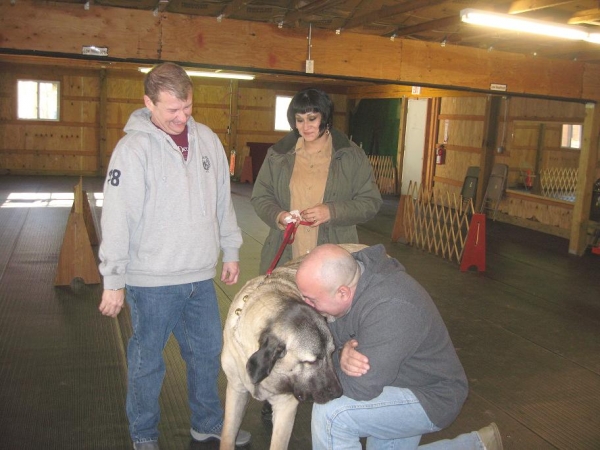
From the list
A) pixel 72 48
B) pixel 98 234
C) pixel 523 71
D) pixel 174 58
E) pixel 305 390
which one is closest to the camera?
pixel 305 390

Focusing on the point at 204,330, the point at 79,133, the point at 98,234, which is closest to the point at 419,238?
the point at 98,234

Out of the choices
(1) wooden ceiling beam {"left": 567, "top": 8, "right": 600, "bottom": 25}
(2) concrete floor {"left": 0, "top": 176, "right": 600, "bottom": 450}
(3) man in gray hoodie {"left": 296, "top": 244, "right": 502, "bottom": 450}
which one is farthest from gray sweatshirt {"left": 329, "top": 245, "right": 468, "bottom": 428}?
(1) wooden ceiling beam {"left": 567, "top": 8, "right": 600, "bottom": 25}

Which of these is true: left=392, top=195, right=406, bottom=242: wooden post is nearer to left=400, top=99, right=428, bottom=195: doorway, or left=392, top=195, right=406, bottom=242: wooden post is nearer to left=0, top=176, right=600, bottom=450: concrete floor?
left=0, top=176, right=600, bottom=450: concrete floor

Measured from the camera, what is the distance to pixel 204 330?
2.70 m

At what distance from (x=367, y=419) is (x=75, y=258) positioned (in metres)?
4.36

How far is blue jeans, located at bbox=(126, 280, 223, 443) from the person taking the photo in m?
2.52

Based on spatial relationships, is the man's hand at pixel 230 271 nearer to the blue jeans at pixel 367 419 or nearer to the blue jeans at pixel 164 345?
the blue jeans at pixel 164 345

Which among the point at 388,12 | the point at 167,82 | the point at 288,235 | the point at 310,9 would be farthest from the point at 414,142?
the point at 167,82

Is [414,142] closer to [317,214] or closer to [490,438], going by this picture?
[317,214]

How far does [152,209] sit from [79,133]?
14.3 metres

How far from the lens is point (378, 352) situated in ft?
6.55

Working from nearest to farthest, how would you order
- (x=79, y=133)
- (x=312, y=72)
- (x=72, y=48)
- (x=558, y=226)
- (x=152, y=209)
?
(x=152, y=209)
(x=72, y=48)
(x=312, y=72)
(x=558, y=226)
(x=79, y=133)

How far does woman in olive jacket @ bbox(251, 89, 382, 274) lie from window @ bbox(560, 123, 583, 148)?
31.8ft

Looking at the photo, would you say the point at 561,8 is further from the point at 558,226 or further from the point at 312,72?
the point at 558,226
